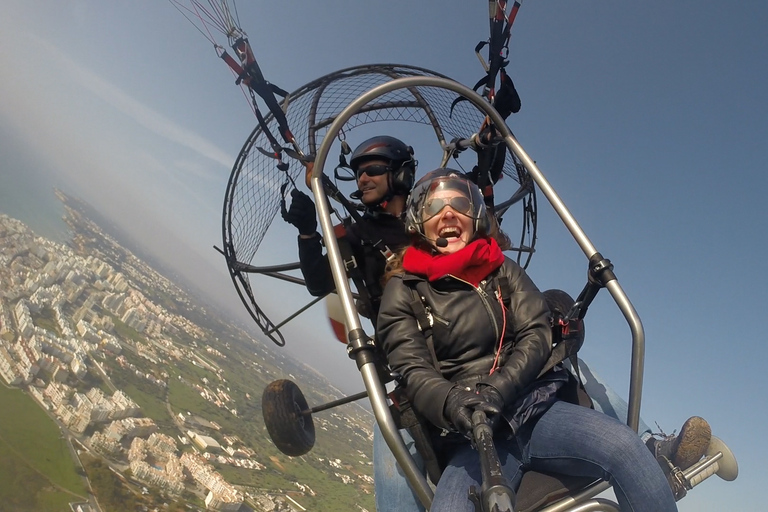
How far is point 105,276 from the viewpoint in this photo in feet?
154

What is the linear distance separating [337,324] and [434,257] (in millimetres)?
2001

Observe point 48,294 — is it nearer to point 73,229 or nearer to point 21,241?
point 21,241

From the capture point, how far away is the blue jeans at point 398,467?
9.51ft

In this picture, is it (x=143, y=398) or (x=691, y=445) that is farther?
(x=143, y=398)

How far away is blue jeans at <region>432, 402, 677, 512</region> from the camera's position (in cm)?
162

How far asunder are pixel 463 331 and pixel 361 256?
4.45 feet

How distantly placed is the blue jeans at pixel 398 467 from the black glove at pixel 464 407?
122cm

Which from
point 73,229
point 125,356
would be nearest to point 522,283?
point 125,356

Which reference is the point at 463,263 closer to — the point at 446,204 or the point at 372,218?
the point at 446,204

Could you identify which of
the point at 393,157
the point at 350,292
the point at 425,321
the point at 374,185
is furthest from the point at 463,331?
the point at 393,157

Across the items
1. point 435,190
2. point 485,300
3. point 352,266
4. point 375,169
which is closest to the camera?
point 485,300

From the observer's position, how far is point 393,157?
11.6 ft

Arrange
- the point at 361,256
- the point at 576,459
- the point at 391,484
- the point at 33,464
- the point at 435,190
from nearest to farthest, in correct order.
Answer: the point at 576,459 < the point at 435,190 < the point at 391,484 < the point at 361,256 < the point at 33,464

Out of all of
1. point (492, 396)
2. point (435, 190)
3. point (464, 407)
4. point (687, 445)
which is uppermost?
point (435, 190)
